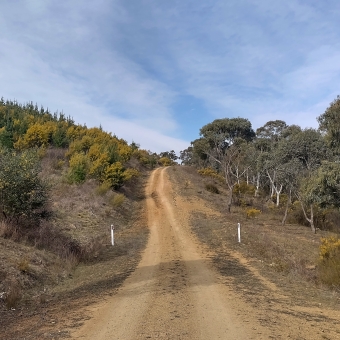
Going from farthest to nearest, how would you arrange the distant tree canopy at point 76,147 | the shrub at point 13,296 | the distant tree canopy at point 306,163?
1. the distant tree canopy at point 76,147
2. the distant tree canopy at point 306,163
3. the shrub at point 13,296

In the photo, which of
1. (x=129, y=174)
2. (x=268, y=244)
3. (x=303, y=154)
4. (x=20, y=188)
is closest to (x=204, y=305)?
(x=20, y=188)

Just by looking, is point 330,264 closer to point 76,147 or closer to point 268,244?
point 268,244

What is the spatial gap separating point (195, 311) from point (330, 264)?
6402 mm

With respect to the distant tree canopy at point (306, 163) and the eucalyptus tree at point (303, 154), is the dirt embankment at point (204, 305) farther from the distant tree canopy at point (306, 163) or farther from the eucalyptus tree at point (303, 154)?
the eucalyptus tree at point (303, 154)

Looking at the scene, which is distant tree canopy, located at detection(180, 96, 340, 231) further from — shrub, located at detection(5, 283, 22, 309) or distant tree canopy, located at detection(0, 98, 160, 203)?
shrub, located at detection(5, 283, 22, 309)

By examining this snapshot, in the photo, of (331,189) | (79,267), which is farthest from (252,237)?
(79,267)

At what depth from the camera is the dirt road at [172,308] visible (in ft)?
18.6

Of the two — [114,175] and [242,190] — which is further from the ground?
[114,175]

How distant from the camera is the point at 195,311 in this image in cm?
684

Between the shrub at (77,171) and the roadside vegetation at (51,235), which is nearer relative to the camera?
the roadside vegetation at (51,235)

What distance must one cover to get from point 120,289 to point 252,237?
1080cm

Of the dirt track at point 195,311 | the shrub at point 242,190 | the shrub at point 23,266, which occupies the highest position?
the shrub at point 242,190

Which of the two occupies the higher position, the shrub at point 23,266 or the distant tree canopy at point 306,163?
the distant tree canopy at point 306,163

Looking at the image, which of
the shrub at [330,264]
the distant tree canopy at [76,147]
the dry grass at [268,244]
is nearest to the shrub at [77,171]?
the distant tree canopy at [76,147]
